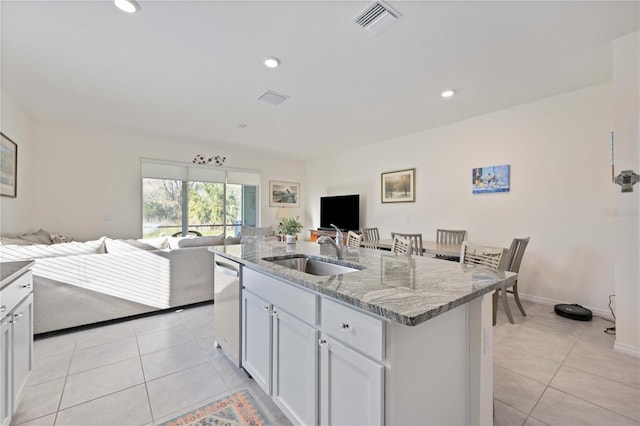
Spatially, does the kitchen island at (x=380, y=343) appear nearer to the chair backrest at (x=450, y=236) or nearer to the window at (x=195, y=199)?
the chair backrest at (x=450, y=236)

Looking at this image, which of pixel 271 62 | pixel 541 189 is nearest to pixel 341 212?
pixel 541 189

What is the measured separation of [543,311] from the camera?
3.21 m

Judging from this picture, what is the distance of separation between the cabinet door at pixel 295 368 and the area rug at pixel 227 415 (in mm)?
187

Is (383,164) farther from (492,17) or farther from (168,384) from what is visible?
(168,384)

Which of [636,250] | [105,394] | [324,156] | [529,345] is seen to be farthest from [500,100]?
[105,394]

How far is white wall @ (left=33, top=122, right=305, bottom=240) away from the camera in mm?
4453

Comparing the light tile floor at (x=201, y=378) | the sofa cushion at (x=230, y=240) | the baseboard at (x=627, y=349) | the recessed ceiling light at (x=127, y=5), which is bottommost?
the light tile floor at (x=201, y=378)

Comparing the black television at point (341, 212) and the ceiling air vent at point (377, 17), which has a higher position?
the ceiling air vent at point (377, 17)

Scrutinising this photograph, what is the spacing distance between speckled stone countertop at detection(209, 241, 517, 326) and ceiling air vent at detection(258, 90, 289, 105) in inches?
87.1

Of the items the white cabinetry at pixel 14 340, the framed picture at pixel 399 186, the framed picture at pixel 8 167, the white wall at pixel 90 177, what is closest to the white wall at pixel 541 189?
the framed picture at pixel 399 186

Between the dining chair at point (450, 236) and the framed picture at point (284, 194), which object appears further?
the framed picture at point (284, 194)

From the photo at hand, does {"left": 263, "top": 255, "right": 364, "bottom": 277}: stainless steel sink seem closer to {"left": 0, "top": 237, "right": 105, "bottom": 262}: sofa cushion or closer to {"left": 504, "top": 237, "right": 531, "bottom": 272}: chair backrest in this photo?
{"left": 504, "top": 237, "right": 531, "bottom": 272}: chair backrest

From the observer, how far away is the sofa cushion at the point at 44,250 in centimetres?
241

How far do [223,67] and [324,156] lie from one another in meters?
4.42
